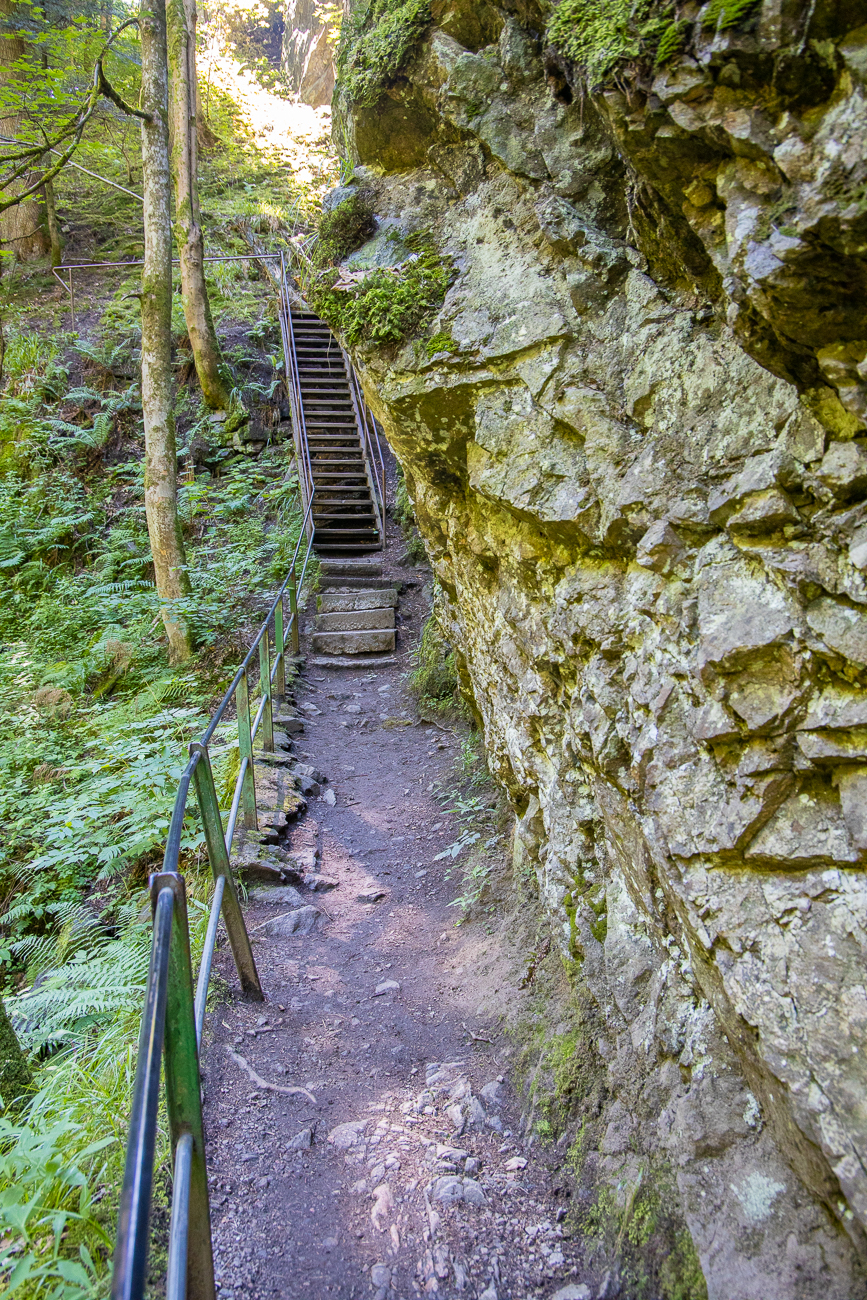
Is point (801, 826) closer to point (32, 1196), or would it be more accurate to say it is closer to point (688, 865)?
point (688, 865)

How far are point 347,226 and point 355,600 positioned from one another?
5616 millimetres

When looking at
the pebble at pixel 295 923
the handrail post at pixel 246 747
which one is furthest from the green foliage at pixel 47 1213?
the handrail post at pixel 246 747

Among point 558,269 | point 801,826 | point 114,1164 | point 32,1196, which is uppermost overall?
point 558,269

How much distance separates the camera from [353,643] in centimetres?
901

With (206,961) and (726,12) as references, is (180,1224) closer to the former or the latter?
(206,961)

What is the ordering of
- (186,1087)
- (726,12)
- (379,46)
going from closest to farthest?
1. (726,12)
2. (186,1087)
3. (379,46)

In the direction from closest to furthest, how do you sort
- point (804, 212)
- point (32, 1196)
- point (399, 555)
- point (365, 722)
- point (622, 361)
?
point (804, 212) < point (32, 1196) < point (622, 361) < point (365, 722) < point (399, 555)

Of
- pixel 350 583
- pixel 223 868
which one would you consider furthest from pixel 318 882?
pixel 350 583

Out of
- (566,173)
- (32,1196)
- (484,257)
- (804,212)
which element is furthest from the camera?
(484,257)

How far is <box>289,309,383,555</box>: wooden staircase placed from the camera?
11312 mm

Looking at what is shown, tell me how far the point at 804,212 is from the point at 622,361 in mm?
1074

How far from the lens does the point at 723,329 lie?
2.26 metres

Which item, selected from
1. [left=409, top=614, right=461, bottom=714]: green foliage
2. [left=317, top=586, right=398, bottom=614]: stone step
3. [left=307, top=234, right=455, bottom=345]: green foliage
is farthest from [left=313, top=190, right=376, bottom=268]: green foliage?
[left=317, top=586, right=398, bottom=614]: stone step

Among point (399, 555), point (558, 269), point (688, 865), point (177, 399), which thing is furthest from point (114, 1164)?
point (177, 399)
